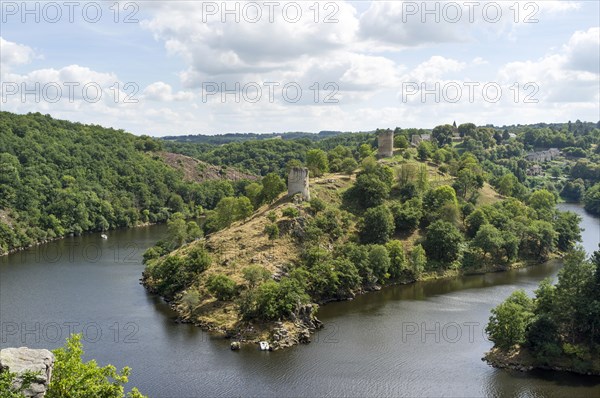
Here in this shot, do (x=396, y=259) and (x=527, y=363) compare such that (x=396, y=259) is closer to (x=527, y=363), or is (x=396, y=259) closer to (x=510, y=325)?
(x=510, y=325)

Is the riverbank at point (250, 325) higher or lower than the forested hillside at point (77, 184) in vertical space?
lower

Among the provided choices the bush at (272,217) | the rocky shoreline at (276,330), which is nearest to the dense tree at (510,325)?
the rocky shoreline at (276,330)

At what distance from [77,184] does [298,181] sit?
230ft

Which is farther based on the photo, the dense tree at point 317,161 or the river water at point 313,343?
the dense tree at point 317,161

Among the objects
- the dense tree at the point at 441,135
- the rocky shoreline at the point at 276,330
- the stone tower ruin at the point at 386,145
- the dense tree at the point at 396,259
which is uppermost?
the dense tree at the point at 441,135

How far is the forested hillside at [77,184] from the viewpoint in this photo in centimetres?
11362

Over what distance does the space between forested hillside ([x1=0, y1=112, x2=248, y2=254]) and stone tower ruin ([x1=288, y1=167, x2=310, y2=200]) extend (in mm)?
51996

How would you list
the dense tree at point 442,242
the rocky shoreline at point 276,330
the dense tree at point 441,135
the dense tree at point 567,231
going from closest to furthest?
the rocky shoreline at point 276,330
the dense tree at point 442,242
the dense tree at point 567,231
the dense tree at point 441,135

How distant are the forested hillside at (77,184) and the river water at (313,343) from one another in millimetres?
35094

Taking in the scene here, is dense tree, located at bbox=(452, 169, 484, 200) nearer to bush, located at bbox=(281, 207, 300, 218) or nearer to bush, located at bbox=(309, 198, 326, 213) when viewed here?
bush, located at bbox=(309, 198, 326, 213)

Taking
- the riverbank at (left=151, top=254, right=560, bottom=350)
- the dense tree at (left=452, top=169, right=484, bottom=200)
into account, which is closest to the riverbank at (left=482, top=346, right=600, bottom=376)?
the riverbank at (left=151, top=254, right=560, bottom=350)

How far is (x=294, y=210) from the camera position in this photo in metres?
75.9

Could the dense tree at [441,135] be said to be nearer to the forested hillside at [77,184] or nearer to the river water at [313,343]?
the forested hillside at [77,184]

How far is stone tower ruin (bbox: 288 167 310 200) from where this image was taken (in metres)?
81.1
